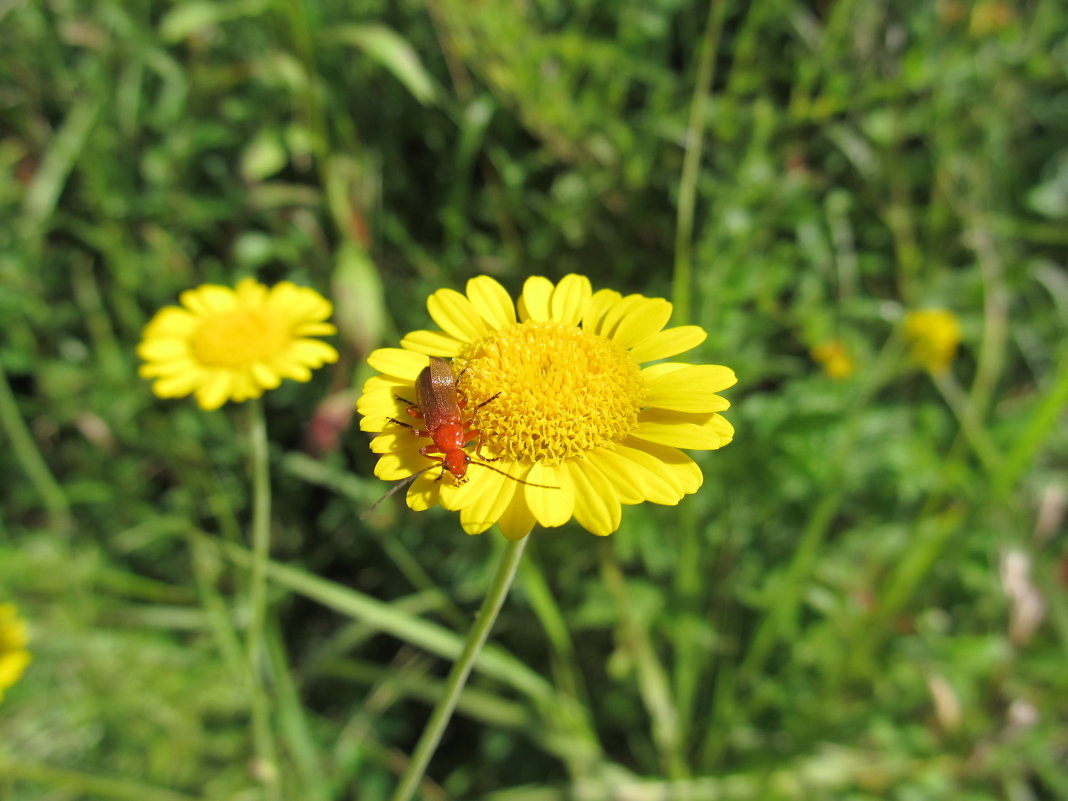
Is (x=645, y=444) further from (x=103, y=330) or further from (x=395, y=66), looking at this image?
(x=103, y=330)

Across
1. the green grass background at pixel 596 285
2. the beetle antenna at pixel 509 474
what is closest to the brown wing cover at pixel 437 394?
the beetle antenna at pixel 509 474

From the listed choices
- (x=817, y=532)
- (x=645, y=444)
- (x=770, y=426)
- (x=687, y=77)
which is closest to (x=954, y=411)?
(x=770, y=426)

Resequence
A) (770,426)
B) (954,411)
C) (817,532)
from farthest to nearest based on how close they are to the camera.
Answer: (954,411) → (770,426) → (817,532)

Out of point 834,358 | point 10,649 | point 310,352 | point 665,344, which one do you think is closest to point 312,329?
point 310,352

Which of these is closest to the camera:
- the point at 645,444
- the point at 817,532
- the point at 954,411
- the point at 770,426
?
the point at 645,444

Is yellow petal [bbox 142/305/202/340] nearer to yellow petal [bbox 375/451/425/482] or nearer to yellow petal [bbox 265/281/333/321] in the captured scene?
yellow petal [bbox 265/281/333/321]

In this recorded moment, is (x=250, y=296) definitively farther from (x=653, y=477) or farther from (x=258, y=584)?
(x=653, y=477)

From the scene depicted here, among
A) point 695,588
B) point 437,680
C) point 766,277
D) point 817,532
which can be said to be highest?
point 766,277
